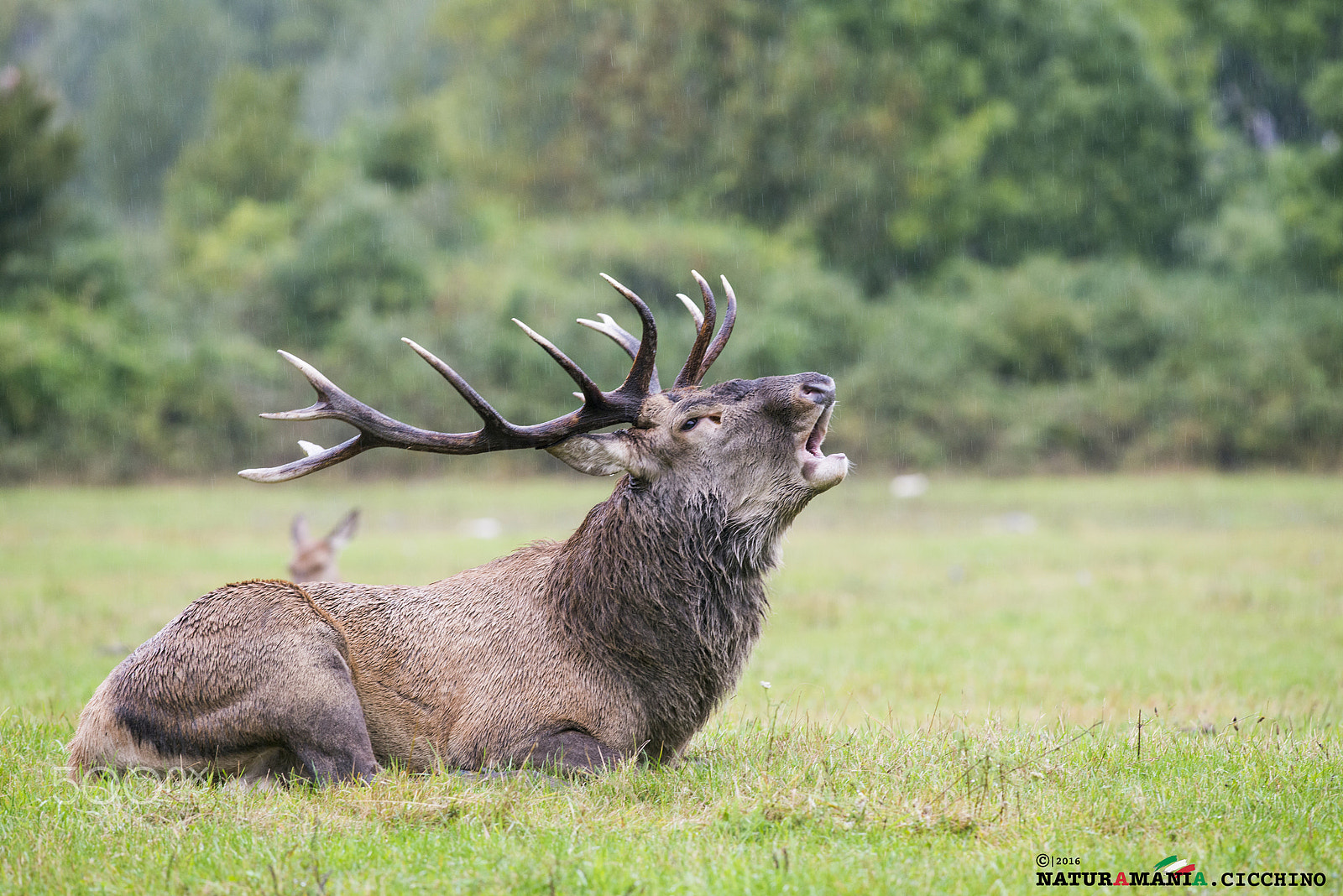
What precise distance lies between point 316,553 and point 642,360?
6857mm

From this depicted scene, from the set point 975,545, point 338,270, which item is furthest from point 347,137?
point 975,545

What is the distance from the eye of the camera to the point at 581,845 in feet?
15.2

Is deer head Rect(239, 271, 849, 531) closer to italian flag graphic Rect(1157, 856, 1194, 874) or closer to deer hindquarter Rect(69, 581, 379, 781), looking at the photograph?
deer hindquarter Rect(69, 581, 379, 781)

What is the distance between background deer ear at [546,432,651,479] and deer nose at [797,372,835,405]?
81cm

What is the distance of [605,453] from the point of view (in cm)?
612

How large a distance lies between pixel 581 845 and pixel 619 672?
1.34 metres

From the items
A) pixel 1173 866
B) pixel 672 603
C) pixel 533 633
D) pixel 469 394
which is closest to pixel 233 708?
pixel 533 633

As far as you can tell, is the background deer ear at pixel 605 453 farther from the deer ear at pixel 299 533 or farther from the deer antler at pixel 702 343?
the deer ear at pixel 299 533

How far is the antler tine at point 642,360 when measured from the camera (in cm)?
610

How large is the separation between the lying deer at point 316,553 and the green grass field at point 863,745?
58.0 inches

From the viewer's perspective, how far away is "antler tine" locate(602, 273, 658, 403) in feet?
20.0

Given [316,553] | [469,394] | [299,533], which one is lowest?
[316,553]

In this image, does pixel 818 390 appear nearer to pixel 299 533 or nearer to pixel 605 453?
pixel 605 453

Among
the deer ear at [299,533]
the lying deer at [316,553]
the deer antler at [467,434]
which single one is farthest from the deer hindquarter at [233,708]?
the deer ear at [299,533]
